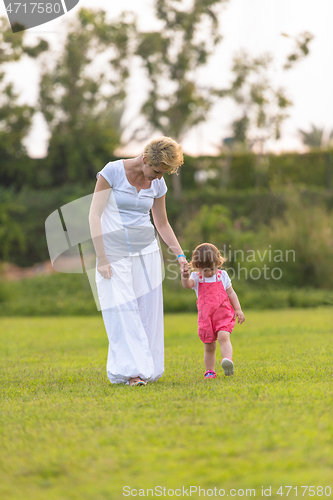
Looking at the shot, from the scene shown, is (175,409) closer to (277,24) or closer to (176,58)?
(277,24)

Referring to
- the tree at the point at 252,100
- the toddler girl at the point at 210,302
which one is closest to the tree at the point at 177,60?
the tree at the point at 252,100

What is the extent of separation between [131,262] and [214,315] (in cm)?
87

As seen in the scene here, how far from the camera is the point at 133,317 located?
5.07 meters

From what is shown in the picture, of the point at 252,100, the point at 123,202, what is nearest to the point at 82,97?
the point at 252,100

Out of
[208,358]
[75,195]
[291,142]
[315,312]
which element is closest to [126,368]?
[208,358]

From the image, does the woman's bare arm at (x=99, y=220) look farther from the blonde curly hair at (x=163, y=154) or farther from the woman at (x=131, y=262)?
the blonde curly hair at (x=163, y=154)

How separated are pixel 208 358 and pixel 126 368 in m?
0.78

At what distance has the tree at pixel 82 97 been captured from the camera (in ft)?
92.3

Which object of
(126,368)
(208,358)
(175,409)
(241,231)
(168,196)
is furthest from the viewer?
(168,196)

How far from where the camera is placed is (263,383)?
4.59m

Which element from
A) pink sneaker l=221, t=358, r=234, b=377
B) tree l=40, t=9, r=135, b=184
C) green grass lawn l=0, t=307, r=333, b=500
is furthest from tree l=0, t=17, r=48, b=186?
pink sneaker l=221, t=358, r=234, b=377

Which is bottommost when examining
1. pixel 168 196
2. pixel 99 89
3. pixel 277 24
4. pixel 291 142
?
pixel 168 196

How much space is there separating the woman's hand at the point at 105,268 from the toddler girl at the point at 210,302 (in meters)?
0.65

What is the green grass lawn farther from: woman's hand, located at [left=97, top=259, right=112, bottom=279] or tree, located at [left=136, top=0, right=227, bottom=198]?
tree, located at [left=136, top=0, right=227, bottom=198]
